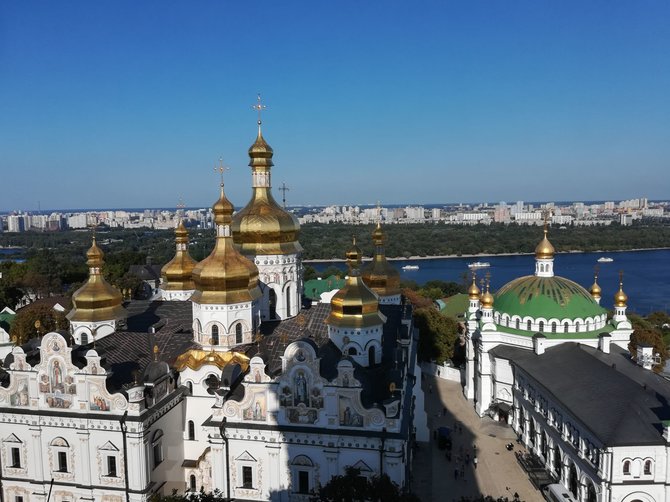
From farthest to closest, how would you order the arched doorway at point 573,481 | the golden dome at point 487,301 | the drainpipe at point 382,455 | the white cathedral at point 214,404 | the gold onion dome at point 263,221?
the golden dome at point 487,301, the gold onion dome at point 263,221, the arched doorway at point 573,481, the white cathedral at point 214,404, the drainpipe at point 382,455

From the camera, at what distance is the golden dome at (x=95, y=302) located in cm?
1689

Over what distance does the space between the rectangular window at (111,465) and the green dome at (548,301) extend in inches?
611

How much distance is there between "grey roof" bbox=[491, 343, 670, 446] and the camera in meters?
13.3

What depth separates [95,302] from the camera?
55.5ft

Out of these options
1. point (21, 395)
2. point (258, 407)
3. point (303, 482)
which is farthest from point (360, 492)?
point (21, 395)

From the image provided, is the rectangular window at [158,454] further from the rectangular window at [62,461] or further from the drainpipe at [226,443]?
the rectangular window at [62,461]

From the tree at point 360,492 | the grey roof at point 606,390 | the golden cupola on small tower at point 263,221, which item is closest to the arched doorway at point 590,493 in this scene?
the grey roof at point 606,390

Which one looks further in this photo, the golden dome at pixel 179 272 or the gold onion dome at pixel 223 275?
the golden dome at pixel 179 272

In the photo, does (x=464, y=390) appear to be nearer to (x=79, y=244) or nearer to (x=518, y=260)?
(x=518, y=260)

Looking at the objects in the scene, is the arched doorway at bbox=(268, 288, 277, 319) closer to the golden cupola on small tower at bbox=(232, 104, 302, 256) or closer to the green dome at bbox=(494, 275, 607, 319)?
the golden cupola on small tower at bbox=(232, 104, 302, 256)

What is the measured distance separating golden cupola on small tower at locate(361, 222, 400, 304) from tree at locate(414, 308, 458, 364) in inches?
182

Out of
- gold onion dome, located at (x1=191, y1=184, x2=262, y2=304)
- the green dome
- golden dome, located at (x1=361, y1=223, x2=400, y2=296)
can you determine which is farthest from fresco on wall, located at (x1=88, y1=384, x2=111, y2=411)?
the green dome

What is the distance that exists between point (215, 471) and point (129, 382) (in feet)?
10.9

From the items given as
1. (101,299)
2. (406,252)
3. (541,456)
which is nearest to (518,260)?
(406,252)
